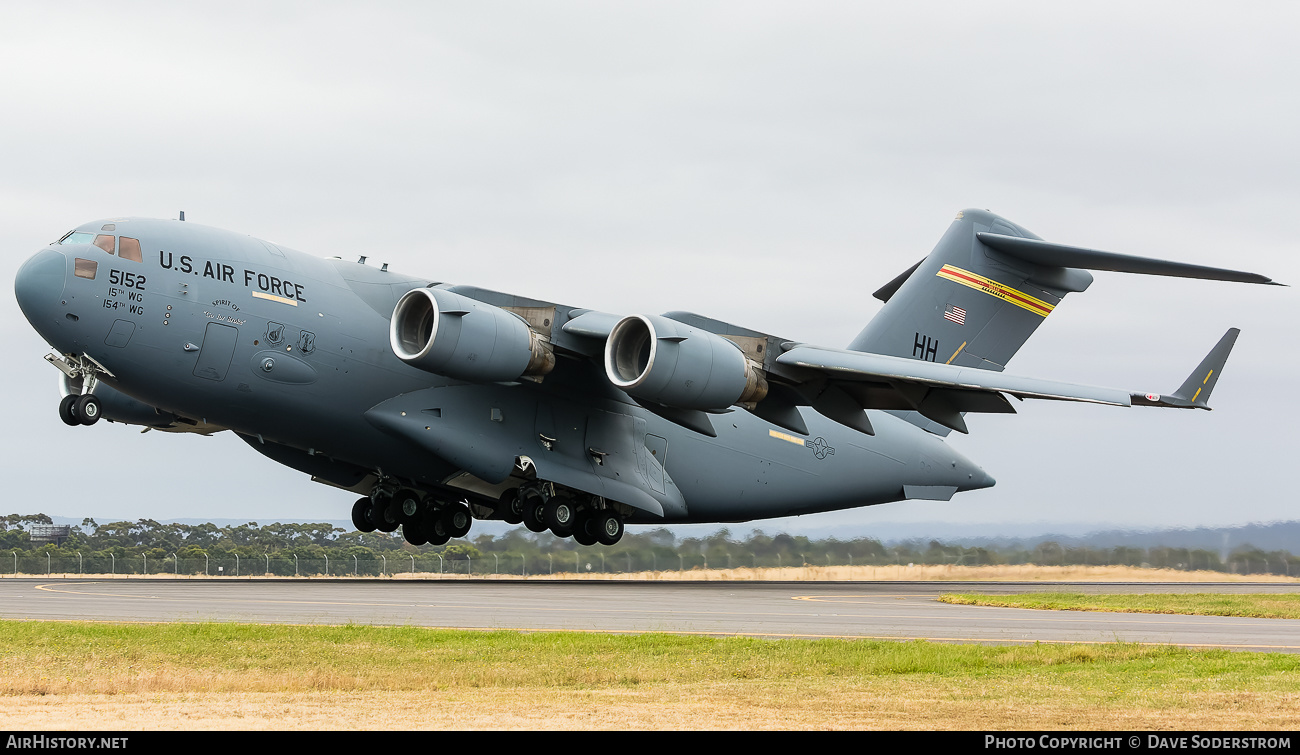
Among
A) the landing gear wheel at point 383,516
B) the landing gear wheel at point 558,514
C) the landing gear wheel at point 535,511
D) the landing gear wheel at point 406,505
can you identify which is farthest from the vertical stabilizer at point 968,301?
the landing gear wheel at point 383,516

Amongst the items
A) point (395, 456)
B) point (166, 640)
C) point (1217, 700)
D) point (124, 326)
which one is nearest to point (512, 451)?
point (395, 456)

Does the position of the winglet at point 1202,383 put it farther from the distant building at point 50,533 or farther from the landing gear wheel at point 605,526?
the distant building at point 50,533

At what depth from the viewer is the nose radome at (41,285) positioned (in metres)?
16.6

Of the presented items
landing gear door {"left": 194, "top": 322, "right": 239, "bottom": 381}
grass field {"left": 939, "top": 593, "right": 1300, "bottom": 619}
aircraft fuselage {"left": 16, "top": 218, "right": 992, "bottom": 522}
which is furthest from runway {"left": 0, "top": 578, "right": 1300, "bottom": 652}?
landing gear door {"left": 194, "top": 322, "right": 239, "bottom": 381}

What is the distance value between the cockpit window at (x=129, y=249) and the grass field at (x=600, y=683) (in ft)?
18.1

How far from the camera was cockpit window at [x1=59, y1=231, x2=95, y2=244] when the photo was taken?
55.6 ft

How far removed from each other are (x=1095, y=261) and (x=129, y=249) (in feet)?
48.3

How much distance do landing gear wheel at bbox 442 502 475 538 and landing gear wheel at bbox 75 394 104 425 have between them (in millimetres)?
6612

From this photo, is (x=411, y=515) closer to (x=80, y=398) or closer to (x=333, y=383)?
(x=333, y=383)

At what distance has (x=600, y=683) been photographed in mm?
9812

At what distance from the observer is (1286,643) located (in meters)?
12.7

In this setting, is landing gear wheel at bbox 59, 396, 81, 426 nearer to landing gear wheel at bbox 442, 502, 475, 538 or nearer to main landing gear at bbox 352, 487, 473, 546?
main landing gear at bbox 352, 487, 473, 546
